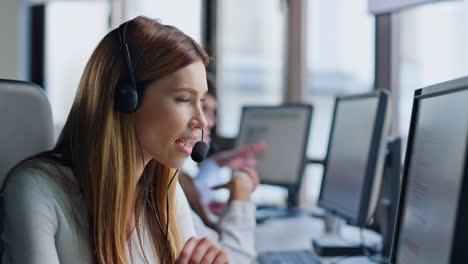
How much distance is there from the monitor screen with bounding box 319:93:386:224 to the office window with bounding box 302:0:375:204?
0.65 m

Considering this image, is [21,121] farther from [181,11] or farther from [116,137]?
[181,11]

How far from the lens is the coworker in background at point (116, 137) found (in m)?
0.96

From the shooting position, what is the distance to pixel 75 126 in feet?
3.30

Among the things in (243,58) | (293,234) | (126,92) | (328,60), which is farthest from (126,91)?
(243,58)

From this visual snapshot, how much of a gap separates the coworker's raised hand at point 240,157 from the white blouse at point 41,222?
0.97 metres

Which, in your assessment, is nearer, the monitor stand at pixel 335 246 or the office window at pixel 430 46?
the monitor stand at pixel 335 246

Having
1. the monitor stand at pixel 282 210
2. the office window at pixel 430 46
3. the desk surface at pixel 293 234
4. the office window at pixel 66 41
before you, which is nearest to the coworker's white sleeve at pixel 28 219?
the desk surface at pixel 293 234

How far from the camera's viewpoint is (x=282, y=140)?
239cm

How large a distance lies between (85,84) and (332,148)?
3.38 ft

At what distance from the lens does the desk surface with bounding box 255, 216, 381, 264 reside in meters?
1.73

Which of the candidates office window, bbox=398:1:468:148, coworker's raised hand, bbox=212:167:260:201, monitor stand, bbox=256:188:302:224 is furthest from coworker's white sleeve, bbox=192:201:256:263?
office window, bbox=398:1:468:148

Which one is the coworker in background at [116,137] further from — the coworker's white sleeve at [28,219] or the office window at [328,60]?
the office window at [328,60]

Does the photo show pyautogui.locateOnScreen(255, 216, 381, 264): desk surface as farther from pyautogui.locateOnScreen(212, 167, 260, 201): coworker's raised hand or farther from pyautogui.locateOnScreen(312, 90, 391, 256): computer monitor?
pyautogui.locateOnScreen(212, 167, 260, 201): coworker's raised hand

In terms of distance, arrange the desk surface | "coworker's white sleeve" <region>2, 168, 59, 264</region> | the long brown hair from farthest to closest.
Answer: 1. the desk surface
2. the long brown hair
3. "coworker's white sleeve" <region>2, 168, 59, 264</region>
